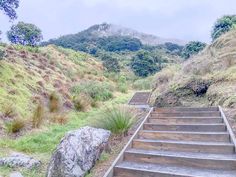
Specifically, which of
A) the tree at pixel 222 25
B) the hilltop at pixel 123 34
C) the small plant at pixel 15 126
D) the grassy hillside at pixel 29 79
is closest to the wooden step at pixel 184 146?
the small plant at pixel 15 126

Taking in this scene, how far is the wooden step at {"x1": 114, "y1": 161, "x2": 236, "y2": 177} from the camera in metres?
3.95

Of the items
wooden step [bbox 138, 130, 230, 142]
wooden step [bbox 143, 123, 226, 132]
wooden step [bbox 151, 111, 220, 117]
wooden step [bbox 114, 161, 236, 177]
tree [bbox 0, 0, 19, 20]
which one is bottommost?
wooden step [bbox 114, 161, 236, 177]

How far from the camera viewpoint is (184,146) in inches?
191

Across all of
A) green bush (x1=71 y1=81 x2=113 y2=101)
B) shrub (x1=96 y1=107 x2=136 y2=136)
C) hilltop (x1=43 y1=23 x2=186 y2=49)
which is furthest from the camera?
hilltop (x1=43 y1=23 x2=186 y2=49)

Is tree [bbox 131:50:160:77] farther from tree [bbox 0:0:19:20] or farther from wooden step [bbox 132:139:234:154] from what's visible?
wooden step [bbox 132:139:234:154]

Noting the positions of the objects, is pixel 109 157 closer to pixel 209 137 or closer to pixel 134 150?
pixel 134 150

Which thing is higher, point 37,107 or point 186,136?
point 37,107

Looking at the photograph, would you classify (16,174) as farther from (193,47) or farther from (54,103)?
(193,47)

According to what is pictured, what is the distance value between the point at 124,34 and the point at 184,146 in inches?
2791

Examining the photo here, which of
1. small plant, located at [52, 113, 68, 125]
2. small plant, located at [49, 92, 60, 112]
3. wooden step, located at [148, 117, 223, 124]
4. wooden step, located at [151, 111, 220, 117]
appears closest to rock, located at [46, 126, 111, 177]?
wooden step, located at [148, 117, 223, 124]

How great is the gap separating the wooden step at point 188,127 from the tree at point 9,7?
6.81 m

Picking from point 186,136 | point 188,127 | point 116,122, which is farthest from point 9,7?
point 186,136

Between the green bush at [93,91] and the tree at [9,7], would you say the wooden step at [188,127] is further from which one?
the green bush at [93,91]

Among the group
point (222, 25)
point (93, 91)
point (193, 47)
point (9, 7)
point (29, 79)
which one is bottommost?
point (93, 91)
